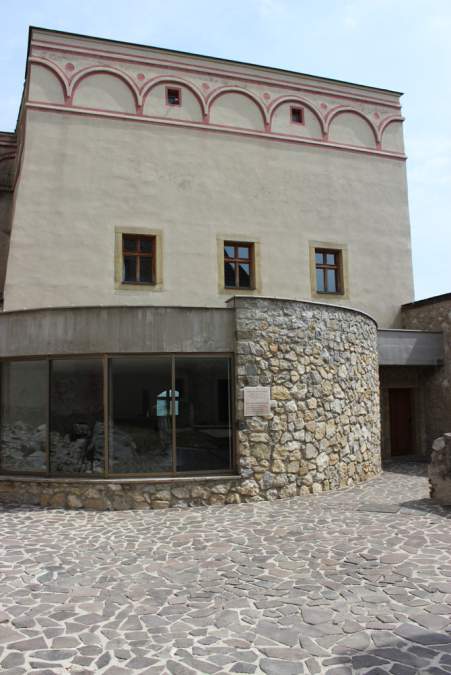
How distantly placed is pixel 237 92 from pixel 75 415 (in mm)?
10171

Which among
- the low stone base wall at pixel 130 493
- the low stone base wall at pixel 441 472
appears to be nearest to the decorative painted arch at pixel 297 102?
the low stone base wall at pixel 441 472

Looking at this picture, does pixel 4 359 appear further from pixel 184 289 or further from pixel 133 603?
pixel 133 603

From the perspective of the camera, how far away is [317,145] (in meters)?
15.2

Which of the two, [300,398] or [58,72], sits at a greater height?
[58,72]

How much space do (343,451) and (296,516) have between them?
104 inches

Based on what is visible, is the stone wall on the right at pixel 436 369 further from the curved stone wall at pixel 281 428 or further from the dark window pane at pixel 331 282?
the curved stone wall at pixel 281 428

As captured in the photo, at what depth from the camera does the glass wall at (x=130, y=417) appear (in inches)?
356

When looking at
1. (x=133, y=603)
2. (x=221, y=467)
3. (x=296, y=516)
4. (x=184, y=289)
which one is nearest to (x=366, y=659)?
(x=133, y=603)

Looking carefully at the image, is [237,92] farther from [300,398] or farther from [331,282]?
[300,398]

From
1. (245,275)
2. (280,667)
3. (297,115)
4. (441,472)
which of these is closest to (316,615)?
(280,667)

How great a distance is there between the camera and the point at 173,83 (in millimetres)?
14172

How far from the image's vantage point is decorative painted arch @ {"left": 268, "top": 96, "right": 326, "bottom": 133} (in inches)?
587

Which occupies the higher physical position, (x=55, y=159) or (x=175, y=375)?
(x=55, y=159)

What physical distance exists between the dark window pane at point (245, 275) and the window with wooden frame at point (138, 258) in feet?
7.64
